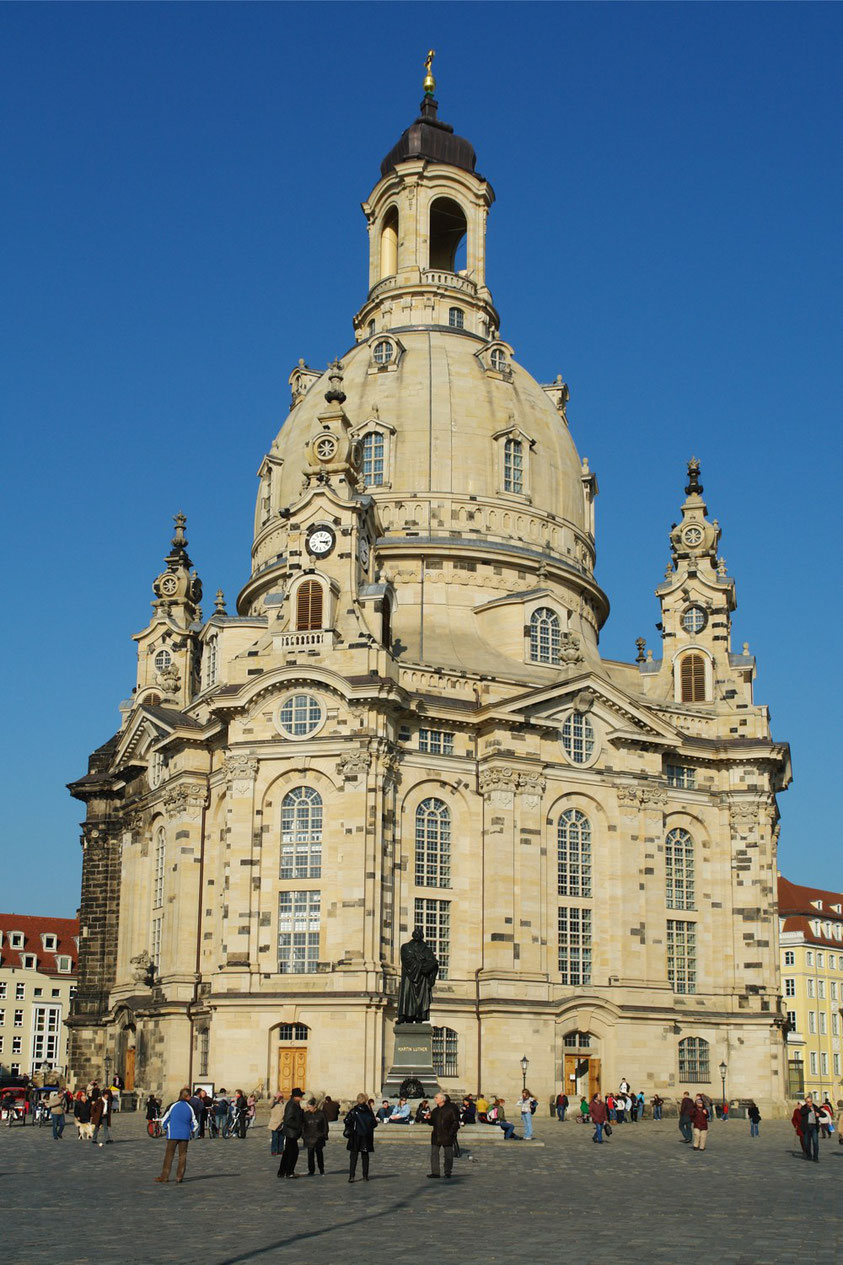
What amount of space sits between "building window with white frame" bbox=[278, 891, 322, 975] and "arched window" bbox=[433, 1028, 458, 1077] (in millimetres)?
5875

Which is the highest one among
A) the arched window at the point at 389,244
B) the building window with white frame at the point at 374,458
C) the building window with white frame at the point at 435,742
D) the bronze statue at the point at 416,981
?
the arched window at the point at 389,244

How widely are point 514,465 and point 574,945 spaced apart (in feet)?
81.1

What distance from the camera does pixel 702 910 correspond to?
2719 inches

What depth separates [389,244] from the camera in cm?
8919

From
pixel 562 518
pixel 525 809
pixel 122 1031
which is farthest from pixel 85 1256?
pixel 562 518

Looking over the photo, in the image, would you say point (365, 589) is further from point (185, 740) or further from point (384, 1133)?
point (384, 1133)

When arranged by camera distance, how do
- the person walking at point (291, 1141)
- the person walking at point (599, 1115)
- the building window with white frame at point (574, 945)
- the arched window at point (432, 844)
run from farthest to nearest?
the building window with white frame at point (574, 945), the arched window at point (432, 844), the person walking at point (599, 1115), the person walking at point (291, 1141)

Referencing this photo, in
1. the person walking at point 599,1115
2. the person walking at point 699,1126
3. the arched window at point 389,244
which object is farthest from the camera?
the arched window at point 389,244

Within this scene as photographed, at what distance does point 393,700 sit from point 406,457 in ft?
59.6

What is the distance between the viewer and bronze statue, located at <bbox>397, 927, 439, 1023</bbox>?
44.6m

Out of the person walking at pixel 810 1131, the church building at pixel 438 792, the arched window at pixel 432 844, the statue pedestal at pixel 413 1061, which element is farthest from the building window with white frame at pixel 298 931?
the person walking at pixel 810 1131

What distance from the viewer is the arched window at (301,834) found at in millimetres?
59938

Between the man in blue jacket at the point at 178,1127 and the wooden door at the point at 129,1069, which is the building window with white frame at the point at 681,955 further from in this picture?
the man in blue jacket at the point at 178,1127

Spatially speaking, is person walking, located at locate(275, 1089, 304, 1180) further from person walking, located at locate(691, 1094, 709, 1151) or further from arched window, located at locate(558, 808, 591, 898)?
arched window, located at locate(558, 808, 591, 898)
